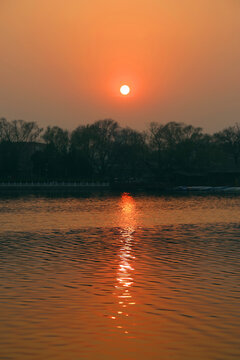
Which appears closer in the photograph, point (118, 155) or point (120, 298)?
point (120, 298)

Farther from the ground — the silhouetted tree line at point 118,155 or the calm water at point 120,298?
the silhouetted tree line at point 118,155

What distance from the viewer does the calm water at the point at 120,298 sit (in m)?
12.5

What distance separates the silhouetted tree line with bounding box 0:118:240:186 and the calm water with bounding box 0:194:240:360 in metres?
113

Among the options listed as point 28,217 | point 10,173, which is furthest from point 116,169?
point 28,217

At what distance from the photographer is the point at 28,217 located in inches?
2101

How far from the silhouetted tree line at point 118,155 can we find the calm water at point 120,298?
113 meters

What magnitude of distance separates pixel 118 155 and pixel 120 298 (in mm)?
133087

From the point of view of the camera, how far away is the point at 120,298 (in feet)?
56.5

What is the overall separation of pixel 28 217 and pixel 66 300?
37.2 metres

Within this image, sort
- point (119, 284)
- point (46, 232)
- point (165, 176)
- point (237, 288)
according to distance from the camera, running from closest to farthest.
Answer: point (237, 288) < point (119, 284) < point (46, 232) < point (165, 176)

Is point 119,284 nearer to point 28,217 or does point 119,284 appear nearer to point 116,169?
point 28,217

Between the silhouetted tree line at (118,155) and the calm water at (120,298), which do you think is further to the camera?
the silhouetted tree line at (118,155)

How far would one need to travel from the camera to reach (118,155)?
150 m

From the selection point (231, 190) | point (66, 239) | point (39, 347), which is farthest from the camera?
point (231, 190)
